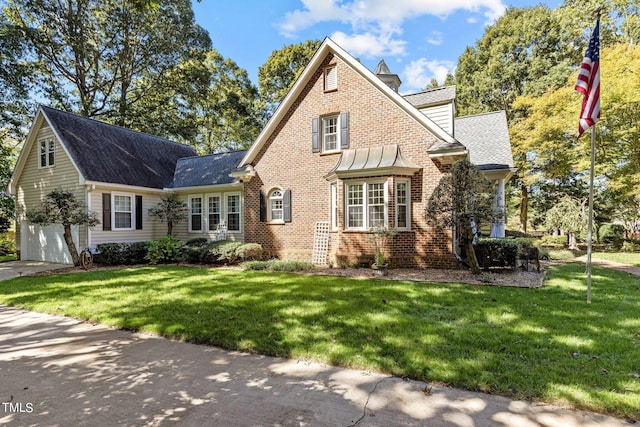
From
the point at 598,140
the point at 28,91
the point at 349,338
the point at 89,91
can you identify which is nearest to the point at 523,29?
the point at 598,140

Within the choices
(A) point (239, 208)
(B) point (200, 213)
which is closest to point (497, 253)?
(A) point (239, 208)

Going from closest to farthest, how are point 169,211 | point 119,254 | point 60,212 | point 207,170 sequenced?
point 60,212, point 119,254, point 169,211, point 207,170

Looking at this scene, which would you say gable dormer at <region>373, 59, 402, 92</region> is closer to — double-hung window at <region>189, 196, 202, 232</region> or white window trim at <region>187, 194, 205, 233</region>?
white window trim at <region>187, 194, 205, 233</region>

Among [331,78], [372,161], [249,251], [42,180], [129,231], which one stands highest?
[331,78]

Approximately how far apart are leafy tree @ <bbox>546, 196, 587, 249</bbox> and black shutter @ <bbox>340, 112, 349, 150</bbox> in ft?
41.8

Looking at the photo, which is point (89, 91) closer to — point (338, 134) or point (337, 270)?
point (338, 134)

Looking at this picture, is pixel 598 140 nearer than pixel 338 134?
No

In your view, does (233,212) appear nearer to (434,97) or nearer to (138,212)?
(138,212)

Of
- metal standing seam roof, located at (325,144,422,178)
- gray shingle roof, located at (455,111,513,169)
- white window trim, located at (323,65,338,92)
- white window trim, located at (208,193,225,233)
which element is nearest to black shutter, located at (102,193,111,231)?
white window trim, located at (208,193,225,233)

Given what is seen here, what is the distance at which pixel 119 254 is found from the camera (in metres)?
12.8

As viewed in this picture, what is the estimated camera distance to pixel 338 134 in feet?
Answer: 38.8

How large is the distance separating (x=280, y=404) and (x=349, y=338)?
161 cm

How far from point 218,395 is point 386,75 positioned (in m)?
14.1

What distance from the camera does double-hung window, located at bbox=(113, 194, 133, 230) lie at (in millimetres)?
14297
